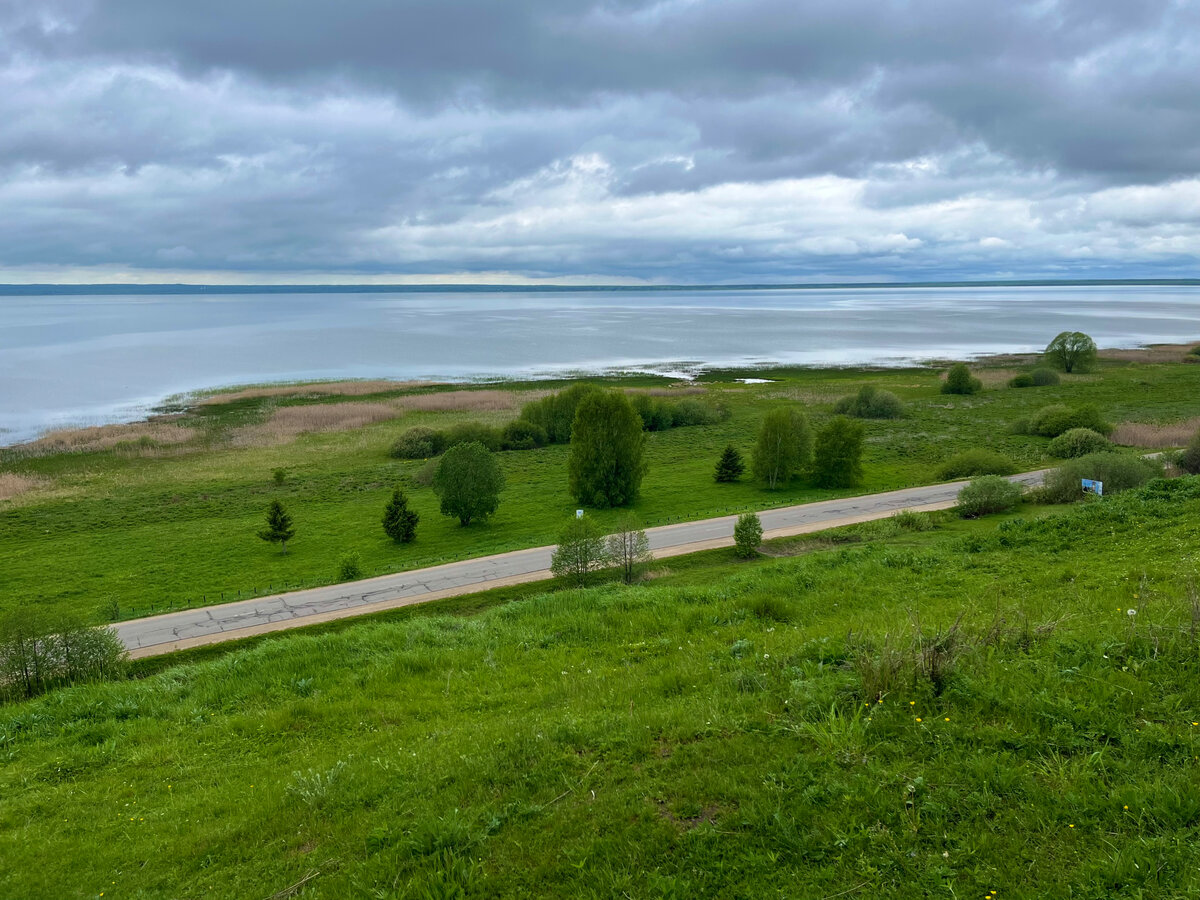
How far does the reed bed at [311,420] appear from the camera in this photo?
67.1 metres

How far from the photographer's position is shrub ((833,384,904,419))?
70.5m

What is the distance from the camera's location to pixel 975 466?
44.0 m

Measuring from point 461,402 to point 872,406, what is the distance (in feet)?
144

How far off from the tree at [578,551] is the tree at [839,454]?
2534 centimetres

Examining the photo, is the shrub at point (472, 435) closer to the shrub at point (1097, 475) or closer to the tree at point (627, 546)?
the tree at point (627, 546)

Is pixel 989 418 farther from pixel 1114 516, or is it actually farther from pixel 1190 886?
pixel 1190 886

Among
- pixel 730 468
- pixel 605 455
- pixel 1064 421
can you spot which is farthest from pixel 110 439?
pixel 1064 421

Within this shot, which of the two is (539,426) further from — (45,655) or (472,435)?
(45,655)

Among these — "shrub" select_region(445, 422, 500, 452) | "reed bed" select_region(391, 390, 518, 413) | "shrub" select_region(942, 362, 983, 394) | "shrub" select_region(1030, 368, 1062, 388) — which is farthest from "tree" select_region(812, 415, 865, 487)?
"shrub" select_region(1030, 368, 1062, 388)

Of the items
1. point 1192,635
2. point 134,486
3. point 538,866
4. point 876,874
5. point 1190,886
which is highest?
point 1192,635

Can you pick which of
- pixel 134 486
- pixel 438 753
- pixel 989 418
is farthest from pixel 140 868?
pixel 989 418

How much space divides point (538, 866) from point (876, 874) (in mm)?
2669

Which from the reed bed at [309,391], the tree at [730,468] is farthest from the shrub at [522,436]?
the reed bed at [309,391]

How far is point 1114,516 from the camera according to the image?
1748 cm
